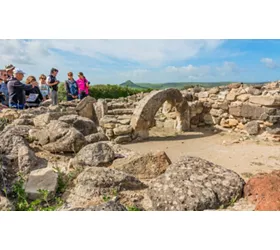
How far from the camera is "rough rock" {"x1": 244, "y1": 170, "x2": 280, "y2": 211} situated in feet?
8.91

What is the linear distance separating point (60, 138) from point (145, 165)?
5.52 ft

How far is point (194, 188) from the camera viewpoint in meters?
2.90

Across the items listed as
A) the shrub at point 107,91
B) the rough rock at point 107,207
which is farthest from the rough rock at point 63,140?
the shrub at point 107,91

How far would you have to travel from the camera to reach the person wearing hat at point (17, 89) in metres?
7.28

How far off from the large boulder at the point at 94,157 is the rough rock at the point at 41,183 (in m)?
0.61

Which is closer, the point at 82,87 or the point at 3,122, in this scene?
the point at 3,122

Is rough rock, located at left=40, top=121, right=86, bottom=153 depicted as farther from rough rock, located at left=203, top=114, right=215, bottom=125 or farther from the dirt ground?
rough rock, located at left=203, top=114, right=215, bottom=125

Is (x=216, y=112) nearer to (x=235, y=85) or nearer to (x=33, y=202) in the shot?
(x=235, y=85)

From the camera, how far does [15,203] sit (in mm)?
3107

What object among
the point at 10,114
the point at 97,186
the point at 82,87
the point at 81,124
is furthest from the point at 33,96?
the point at 97,186

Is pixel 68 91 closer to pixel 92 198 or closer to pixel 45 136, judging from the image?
pixel 45 136

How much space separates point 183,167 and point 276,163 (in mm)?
4243

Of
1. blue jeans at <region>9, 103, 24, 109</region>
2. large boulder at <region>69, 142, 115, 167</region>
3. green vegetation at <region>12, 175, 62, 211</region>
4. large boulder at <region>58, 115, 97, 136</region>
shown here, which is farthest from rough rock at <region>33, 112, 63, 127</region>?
green vegetation at <region>12, 175, 62, 211</region>

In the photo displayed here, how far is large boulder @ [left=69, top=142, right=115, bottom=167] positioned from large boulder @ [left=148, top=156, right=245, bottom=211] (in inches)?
49.2
